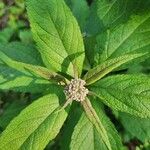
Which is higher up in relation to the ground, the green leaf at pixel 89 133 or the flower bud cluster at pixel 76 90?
the flower bud cluster at pixel 76 90

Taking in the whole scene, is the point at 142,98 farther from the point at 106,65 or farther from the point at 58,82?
the point at 58,82

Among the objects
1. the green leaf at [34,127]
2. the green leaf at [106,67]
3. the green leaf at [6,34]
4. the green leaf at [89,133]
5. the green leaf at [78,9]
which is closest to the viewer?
the green leaf at [106,67]

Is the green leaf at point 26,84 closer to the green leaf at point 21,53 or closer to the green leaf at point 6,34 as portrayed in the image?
the green leaf at point 21,53

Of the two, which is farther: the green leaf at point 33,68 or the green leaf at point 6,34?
the green leaf at point 6,34

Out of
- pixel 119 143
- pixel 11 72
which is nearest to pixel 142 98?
pixel 119 143

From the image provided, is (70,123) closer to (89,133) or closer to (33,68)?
(89,133)

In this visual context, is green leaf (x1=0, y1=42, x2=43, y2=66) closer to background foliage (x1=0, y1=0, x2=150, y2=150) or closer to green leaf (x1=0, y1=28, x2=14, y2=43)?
background foliage (x1=0, y1=0, x2=150, y2=150)

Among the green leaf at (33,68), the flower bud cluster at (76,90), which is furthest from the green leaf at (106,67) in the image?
the green leaf at (33,68)
